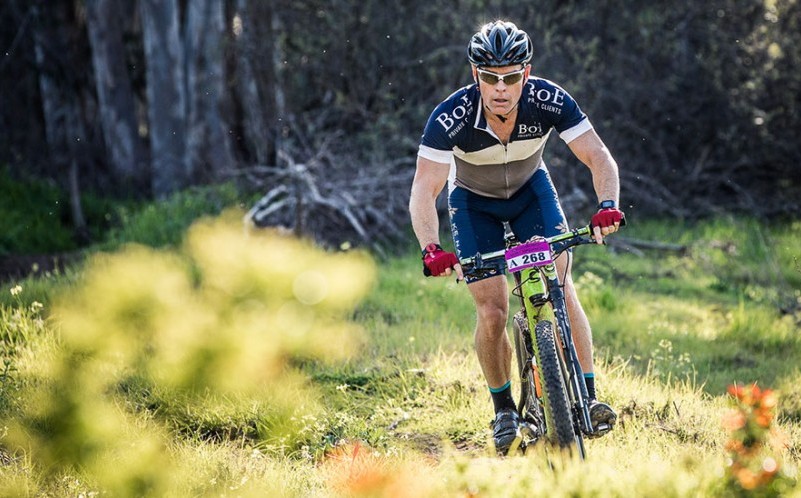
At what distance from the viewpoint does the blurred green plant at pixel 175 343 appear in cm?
538

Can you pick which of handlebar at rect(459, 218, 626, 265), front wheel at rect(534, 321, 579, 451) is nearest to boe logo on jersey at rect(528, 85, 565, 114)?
handlebar at rect(459, 218, 626, 265)

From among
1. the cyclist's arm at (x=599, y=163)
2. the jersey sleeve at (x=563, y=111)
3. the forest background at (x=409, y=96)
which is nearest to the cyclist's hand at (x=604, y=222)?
the cyclist's arm at (x=599, y=163)

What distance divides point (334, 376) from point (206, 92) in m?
8.71

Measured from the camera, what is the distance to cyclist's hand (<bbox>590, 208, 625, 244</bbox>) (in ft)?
14.5

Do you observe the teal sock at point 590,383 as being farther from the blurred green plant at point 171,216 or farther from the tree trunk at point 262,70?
the tree trunk at point 262,70

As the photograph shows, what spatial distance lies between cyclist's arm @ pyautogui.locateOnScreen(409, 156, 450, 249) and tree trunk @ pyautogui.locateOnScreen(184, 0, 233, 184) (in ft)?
31.9

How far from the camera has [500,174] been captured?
17.5 feet

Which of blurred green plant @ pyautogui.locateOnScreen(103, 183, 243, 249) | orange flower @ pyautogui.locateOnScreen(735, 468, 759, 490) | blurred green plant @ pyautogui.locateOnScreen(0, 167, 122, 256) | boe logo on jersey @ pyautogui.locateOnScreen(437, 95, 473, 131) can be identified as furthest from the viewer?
blurred green plant @ pyautogui.locateOnScreen(0, 167, 122, 256)

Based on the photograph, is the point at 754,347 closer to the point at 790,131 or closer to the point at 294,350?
the point at 294,350

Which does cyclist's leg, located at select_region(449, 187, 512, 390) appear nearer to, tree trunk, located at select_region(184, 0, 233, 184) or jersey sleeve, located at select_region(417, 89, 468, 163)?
jersey sleeve, located at select_region(417, 89, 468, 163)

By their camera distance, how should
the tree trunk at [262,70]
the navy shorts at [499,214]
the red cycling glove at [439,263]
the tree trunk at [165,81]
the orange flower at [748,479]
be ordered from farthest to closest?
1. the tree trunk at [165,81]
2. the tree trunk at [262,70]
3. the navy shorts at [499,214]
4. the red cycling glove at [439,263]
5. the orange flower at [748,479]

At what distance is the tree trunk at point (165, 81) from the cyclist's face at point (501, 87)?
10.5 metres

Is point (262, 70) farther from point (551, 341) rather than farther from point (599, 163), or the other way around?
point (551, 341)

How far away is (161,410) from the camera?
6137mm
